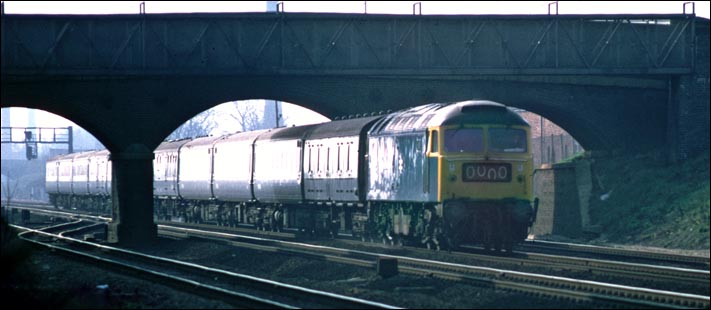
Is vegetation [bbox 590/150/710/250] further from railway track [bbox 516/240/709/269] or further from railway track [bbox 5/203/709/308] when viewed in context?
railway track [bbox 5/203/709/308]

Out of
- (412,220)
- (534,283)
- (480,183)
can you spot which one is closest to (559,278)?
(534,283)

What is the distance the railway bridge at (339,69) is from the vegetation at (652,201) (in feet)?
3.73

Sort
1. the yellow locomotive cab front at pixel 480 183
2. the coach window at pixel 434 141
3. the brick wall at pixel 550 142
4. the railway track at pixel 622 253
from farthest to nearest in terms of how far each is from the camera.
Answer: the brick wall at pixel 550 142, the coach window at pixel 434 141, the yellow locomotive cab front at pixel 480 183, the railway track at pixel 622 253

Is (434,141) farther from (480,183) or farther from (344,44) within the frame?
Result: (344,44)

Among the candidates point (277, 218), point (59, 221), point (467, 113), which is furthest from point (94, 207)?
point (467, 113)

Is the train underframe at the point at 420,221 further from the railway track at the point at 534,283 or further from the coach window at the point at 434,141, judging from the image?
the railway track at the point at 534,283

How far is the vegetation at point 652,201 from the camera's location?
29312 millimetres

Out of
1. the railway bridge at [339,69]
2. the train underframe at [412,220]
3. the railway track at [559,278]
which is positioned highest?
the railway bridge at [339,69]

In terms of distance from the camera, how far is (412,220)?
80.5 feet

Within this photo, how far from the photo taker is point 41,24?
31859 mm

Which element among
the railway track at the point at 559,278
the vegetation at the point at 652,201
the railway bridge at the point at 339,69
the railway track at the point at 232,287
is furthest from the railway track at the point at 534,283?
the railway bridge at the point at 339,69

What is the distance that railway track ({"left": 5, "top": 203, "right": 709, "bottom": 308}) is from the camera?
14.8 m

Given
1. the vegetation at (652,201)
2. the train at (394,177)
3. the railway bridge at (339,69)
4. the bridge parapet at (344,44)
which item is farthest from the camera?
the railway bridge at (339,69)

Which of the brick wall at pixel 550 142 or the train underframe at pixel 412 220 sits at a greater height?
the brick wall at pixel 550 142
